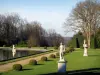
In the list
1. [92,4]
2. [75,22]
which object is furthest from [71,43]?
[92,4]

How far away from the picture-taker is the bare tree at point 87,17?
49.9 m

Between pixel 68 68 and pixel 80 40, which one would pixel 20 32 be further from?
pixel 68 68

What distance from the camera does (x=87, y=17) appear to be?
50.3 metres

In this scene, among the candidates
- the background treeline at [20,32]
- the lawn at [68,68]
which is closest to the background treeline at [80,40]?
the background treeline at [20,32]

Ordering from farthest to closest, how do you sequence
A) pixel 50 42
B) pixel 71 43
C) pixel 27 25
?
pixel 27 25 → pixel 50 42 → pixel 71 43

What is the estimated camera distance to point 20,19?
268ft

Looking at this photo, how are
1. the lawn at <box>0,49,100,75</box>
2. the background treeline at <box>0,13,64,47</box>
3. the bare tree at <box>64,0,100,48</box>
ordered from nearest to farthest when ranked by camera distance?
the lawn at <box>0,49,100,75</box>
the bare tree at <box>64,0,100,48</box>
the background treeline at <box>0,13,64,47</box>

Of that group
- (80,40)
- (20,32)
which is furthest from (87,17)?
(20,32)

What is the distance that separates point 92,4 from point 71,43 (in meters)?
10.5

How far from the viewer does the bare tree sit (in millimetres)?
49938

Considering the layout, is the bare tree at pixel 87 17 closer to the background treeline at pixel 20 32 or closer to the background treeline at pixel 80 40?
the background treeline at pixel 80 40

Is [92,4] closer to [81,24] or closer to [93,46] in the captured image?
[81,24]

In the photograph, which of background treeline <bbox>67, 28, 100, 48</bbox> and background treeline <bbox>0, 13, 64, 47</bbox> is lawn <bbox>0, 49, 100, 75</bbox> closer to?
background treeline <bbox>67, 28, 100, 48</bbox>

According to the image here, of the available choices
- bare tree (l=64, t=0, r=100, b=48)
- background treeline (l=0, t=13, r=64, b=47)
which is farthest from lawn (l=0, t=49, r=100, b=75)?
background treeline (l=0, t=13, r=64, b=47)
